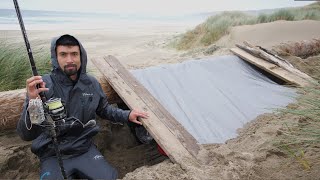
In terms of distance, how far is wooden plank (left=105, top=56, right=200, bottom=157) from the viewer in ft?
10.9

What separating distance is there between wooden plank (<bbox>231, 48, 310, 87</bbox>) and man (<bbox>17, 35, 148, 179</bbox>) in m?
3.20

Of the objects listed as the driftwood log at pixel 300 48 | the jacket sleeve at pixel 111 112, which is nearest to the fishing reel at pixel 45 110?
the jacket sleeve at pixel 111 112

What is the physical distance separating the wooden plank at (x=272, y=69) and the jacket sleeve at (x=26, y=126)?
3860 millimetres

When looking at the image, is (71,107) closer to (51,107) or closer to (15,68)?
(51,107)

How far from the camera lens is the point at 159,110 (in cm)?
382

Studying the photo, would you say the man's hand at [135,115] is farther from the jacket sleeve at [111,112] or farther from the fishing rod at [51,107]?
the fishing rod at [51,107]

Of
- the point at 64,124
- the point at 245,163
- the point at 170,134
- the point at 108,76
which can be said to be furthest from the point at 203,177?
the point at 108,76

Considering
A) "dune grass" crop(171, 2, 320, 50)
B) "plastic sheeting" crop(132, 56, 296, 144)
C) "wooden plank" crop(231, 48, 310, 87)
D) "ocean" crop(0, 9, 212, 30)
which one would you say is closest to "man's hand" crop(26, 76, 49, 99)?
"plastic sheeting" crop(132, 56, 296, 144)

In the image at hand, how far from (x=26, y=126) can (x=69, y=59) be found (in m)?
0.81

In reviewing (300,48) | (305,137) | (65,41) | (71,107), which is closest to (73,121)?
(71,107)

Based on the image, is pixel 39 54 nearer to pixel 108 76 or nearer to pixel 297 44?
pixel 108 76

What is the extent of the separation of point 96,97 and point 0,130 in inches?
53.5

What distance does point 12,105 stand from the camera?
370 centimetres

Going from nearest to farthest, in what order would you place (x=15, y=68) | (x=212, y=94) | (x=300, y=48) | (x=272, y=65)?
(x=212, y=94), (x=15, y=68), (x=272, y=65), (x=300, y=48)
